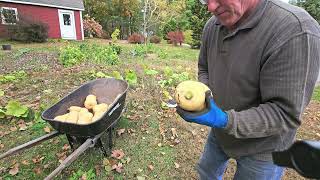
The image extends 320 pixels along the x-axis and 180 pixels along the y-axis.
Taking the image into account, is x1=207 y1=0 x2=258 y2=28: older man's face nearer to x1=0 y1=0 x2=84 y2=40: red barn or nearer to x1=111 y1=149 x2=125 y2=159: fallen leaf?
x1=111 y1=149 x2=125 y2=159: fallen leaf

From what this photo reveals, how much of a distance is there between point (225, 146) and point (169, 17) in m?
25.2

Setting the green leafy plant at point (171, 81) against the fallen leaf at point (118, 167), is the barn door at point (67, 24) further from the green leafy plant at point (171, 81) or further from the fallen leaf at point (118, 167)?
the fallen leaf at point (118, 167)

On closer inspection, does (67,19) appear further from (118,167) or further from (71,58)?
(118,167)

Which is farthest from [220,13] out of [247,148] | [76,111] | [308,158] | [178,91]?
[76,111]

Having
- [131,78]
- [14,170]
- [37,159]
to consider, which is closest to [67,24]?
[131,78]

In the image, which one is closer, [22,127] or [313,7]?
[22,127]

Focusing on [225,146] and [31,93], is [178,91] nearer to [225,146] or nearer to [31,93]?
[225,146]

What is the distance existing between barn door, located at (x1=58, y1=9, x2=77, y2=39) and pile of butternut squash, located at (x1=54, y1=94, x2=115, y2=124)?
1935cm

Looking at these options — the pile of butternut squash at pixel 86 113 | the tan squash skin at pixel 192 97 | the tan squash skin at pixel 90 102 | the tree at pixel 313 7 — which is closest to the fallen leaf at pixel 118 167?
the pile of butternut squash at pixel 86 113

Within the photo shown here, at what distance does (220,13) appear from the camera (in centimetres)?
166

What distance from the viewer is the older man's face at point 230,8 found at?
1576mm

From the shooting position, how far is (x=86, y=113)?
134 inches

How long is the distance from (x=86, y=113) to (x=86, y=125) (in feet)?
1.87

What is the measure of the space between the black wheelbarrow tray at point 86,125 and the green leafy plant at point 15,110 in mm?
1092
